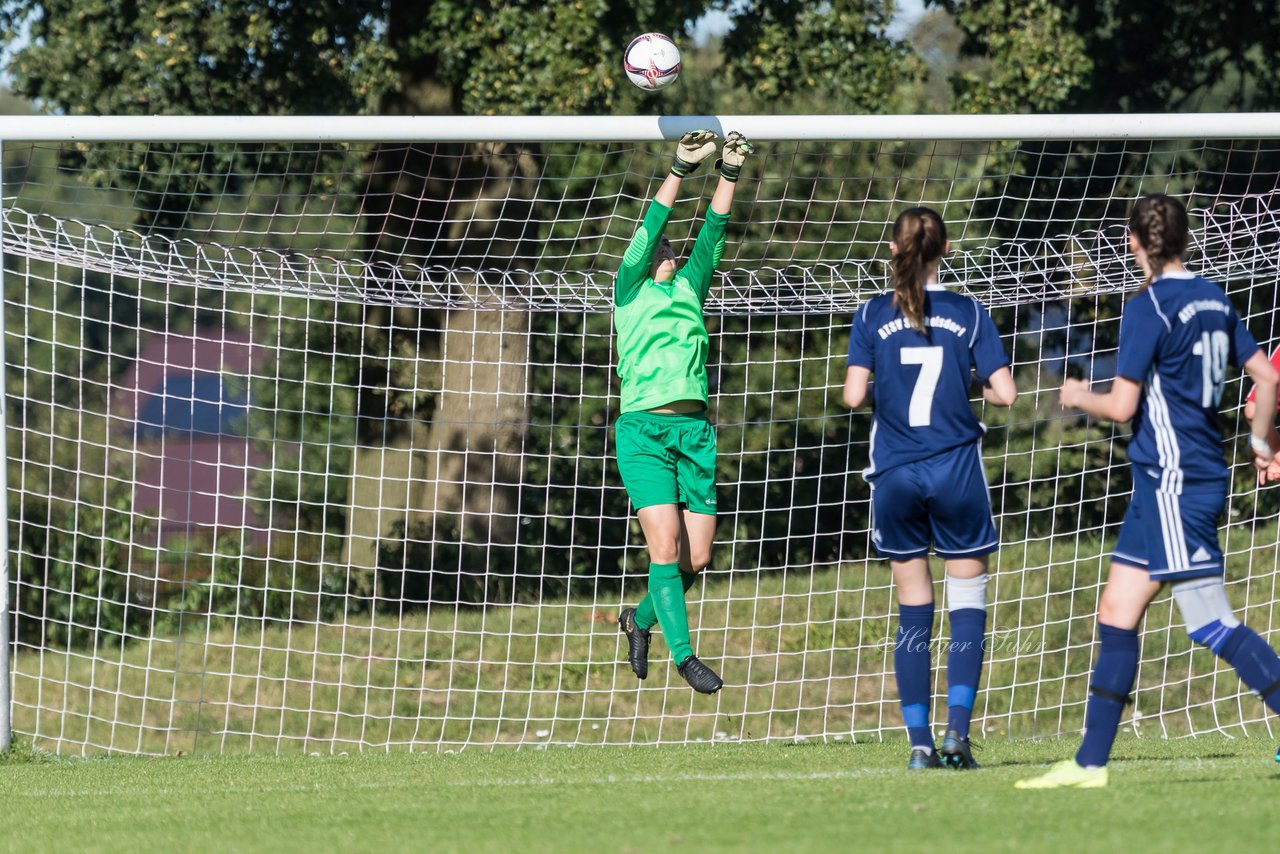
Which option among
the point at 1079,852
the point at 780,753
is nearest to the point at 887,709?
the point at 780,753

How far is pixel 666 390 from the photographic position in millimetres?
6117

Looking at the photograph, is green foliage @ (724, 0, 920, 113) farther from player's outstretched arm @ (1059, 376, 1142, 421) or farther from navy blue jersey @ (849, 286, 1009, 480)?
player's outstretched arm @ (1059, 376, 1142, 421)

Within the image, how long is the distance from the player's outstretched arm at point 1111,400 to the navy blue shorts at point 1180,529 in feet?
0.74

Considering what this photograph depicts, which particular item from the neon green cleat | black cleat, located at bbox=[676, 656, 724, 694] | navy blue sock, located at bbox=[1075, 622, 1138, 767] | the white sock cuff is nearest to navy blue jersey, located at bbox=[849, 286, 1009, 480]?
the white sock cuff

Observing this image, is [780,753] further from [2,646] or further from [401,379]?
[401,379]

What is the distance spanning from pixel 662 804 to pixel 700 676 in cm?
151

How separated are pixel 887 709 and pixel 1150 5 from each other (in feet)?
26.7

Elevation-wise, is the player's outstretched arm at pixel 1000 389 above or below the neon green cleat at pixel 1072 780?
above

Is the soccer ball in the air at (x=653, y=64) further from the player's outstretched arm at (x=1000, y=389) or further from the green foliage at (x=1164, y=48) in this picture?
the green foliage at (x=1164, y=48)

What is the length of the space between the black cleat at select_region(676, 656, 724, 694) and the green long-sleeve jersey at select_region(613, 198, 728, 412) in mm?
1074

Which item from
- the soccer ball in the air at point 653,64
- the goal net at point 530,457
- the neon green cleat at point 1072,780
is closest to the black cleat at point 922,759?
the neon green cleat at point 1072,780

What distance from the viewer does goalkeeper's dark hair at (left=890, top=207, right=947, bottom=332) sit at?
181 inches

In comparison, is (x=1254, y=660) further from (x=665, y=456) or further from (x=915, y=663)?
(x=665, y=456)

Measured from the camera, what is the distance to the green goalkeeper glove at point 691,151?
235 inches
